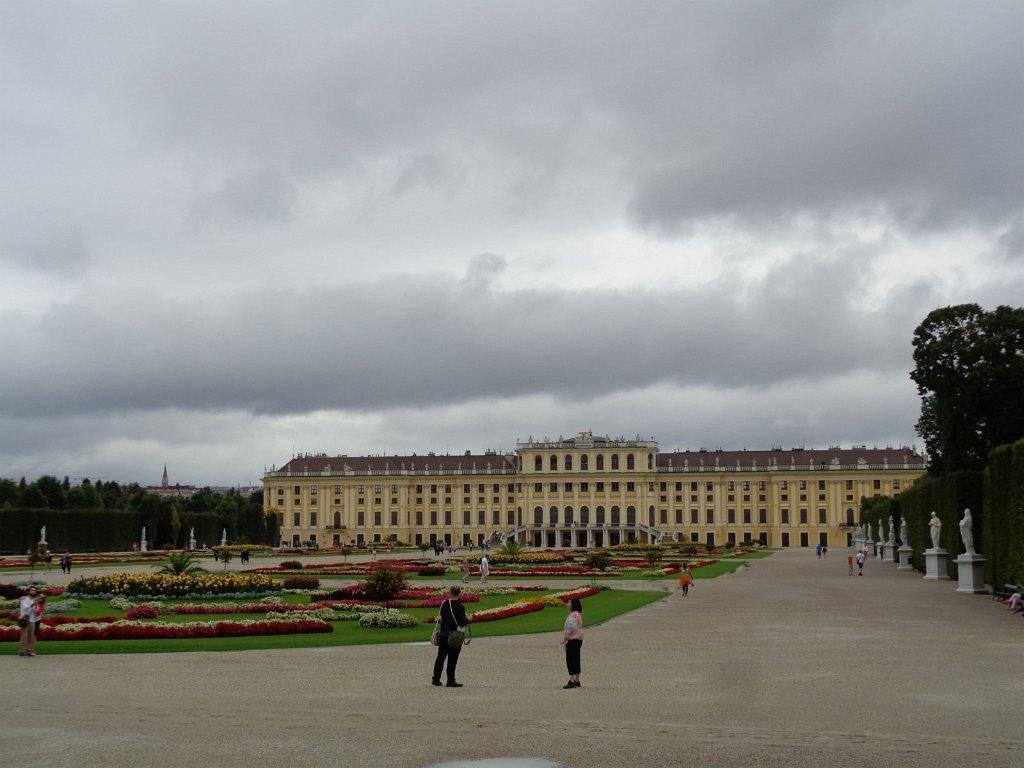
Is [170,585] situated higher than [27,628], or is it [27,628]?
[27,628]

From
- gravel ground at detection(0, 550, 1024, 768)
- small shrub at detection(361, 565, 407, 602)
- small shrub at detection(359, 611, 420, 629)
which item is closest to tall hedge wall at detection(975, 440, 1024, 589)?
gravel ground at detection(0, 550, 1024, 768)

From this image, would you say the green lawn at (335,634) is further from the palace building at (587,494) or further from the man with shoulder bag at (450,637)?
the palace building at (587,494)

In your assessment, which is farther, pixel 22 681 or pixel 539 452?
pixel 539 452

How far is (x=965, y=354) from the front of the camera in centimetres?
4544

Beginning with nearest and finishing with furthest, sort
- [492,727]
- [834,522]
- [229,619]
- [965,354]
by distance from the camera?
[492,727]
[229,619]
[965,354]
[834,522]

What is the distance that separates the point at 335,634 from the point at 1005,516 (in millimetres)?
19837

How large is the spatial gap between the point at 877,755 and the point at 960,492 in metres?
31.8

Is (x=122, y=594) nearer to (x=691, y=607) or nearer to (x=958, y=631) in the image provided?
(x=691, y=607)

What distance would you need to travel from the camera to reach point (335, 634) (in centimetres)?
1862

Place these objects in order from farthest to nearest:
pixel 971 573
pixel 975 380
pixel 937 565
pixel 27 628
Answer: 1. pixel 975 380
2. pixel 937 565
3. pixel 971 573
4. pixel 27 628

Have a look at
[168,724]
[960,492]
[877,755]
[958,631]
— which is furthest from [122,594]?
[960,492]

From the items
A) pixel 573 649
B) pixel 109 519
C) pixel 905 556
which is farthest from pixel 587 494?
pixel 573 649

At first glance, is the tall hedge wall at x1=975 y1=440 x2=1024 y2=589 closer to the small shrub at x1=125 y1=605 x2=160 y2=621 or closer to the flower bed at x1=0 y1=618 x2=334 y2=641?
the flower bed at x1=0 y1=618 x2=334 y2=641

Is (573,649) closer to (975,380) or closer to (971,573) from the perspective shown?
(971,573)
